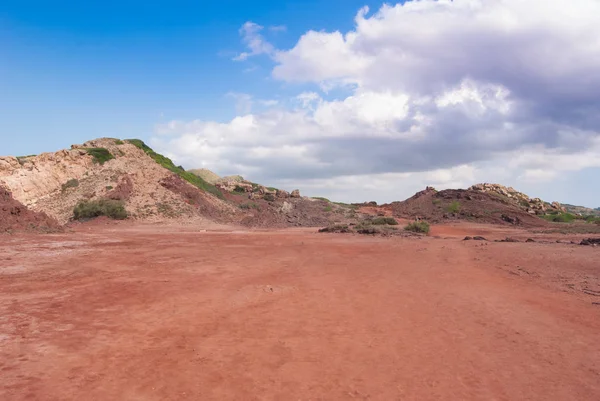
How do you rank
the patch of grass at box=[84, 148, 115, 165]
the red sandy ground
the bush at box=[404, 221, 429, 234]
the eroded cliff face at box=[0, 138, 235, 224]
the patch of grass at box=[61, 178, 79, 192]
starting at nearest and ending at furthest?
the red sandy ground → the bush at box=[404, 221, 429, 234] → the eroded cliff face at box=[0, 138, 235, 224] → the patch of grass at box=[61, 178, 79, 192] → the patch of grass at box=[84, 148, 115, 165]

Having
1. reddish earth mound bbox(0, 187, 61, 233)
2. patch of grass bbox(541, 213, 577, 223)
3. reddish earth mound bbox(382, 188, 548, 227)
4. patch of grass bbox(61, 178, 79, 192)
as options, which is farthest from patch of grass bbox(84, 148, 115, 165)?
patch of grass bbox(541, 213, 577, 223)

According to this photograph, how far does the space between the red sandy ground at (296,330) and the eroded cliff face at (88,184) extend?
21.5 meters

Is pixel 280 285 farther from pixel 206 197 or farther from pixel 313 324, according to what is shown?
pixel 206 197

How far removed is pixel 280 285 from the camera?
33.9ft

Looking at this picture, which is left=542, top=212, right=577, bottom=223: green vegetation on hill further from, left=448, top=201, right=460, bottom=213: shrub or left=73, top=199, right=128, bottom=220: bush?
left=73, top=199, right=128, bottom=220: bush

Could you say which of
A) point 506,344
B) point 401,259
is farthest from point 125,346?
point 401,259

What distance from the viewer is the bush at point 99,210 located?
3062cm

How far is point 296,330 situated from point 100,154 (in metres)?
39.4

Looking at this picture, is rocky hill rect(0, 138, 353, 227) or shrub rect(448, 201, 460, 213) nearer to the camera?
rocky hill rect(0, 138, 353, 227)

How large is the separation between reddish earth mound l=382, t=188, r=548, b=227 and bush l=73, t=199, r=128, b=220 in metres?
27.6

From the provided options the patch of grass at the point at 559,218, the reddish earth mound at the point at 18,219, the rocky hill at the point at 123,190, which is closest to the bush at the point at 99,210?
the rocky hill at the point at 123,190

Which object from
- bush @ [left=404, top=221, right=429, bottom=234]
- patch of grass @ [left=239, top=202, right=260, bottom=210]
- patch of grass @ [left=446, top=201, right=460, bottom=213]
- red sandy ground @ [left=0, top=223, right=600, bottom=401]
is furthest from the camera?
patch of grass @ [left=239, top=202, right=260, bottom=210]

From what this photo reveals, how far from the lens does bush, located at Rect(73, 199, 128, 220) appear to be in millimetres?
30625

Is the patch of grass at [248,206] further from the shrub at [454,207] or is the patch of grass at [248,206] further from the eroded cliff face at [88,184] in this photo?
the shrub at [454,207]
